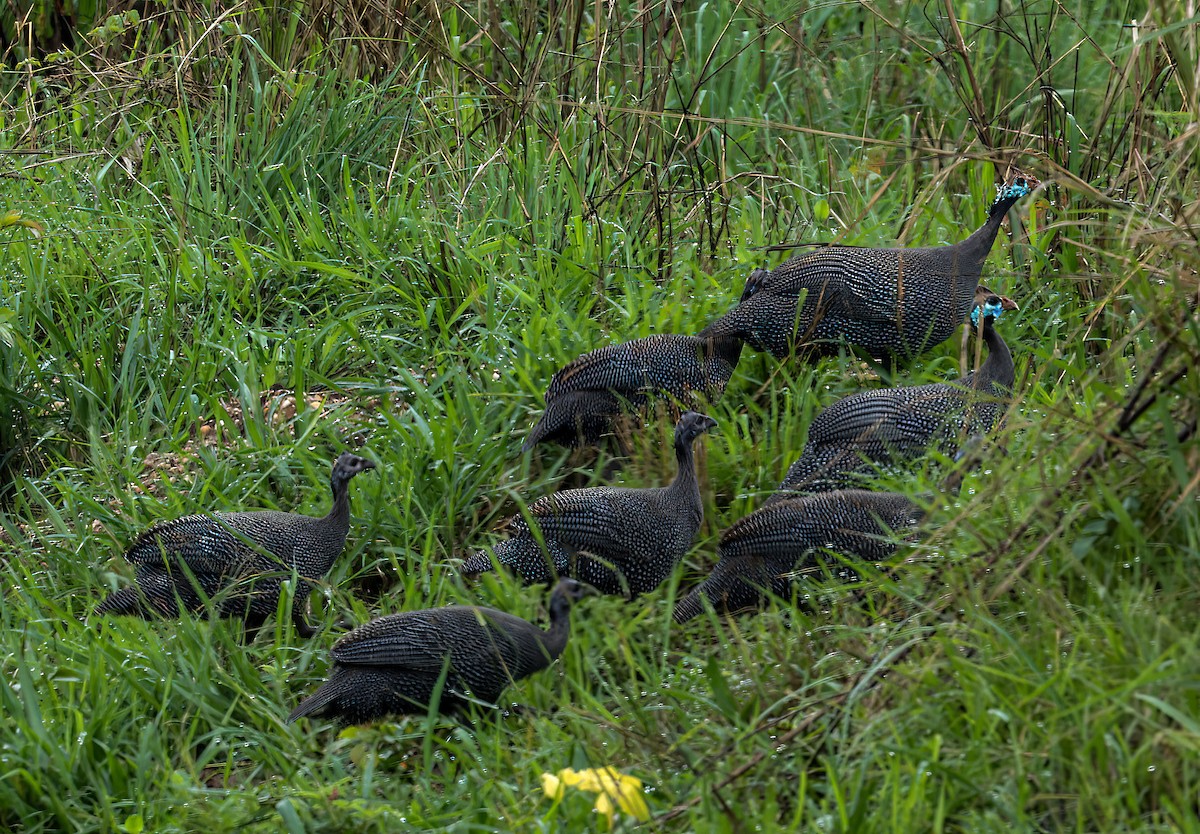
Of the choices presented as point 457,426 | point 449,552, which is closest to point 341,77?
point 457,426

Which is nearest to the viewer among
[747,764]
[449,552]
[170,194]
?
[747,764]

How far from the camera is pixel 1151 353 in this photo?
3441 millimetres

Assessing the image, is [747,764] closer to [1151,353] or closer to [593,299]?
[1151,353]

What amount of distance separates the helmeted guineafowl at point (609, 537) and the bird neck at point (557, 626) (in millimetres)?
369

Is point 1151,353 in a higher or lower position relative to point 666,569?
higher

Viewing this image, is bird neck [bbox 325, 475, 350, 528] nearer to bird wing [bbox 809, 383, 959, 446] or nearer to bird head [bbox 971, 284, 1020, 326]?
bird wing [bbox 809, 383, 959, 446]

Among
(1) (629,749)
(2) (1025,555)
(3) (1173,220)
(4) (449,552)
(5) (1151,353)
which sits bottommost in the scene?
(4) (449,552)

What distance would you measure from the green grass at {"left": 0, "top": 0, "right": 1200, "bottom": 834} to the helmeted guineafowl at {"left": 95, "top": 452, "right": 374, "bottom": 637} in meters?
0.16

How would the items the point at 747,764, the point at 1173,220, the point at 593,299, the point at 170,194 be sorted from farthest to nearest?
the point at 170,194
the point at 593,299
the point at 1173,220
the point at 747,764

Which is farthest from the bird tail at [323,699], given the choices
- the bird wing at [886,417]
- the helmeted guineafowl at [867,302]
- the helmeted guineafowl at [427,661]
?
the helmeted guineafowl at [867,302]

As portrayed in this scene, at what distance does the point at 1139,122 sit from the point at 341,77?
3.82 meters

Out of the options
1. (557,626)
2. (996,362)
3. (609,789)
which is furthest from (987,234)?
(609,789)

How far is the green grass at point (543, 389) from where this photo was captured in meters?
3.16

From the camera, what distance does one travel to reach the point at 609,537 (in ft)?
14.7
